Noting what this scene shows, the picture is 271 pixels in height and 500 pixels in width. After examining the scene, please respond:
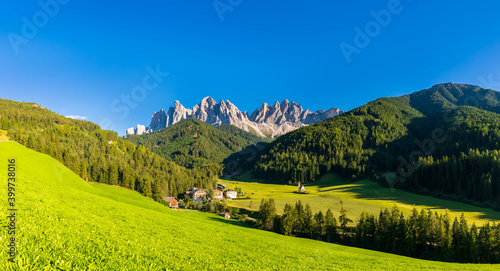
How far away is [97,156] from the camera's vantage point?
4306 inches

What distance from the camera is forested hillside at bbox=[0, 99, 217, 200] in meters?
89.9

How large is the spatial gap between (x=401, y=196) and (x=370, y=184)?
3055 cm

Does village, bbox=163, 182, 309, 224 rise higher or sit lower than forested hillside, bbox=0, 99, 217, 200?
lower

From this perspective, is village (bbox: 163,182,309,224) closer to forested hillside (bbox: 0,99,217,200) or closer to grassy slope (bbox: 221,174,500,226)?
forested hillside (bbox: 0,99,217,200)

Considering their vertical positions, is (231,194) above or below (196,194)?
below

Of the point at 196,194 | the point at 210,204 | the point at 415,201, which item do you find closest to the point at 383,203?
the point at 415,201

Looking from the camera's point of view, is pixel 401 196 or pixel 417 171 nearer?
pixel 401 196

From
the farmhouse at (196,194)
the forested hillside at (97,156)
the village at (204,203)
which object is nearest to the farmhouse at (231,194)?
the village at (204,203)

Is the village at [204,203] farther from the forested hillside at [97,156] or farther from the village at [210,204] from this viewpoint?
the forested hillside at [97,156]

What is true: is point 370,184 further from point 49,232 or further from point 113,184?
point 49,232

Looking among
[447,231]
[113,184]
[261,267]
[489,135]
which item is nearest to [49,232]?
[261,267]

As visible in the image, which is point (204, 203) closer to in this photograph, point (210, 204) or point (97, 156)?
point (210, 204)

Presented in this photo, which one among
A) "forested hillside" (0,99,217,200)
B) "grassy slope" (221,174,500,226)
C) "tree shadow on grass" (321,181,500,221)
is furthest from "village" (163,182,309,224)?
"tree shadow on grass" (321,181,500,221)

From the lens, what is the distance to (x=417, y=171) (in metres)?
128
